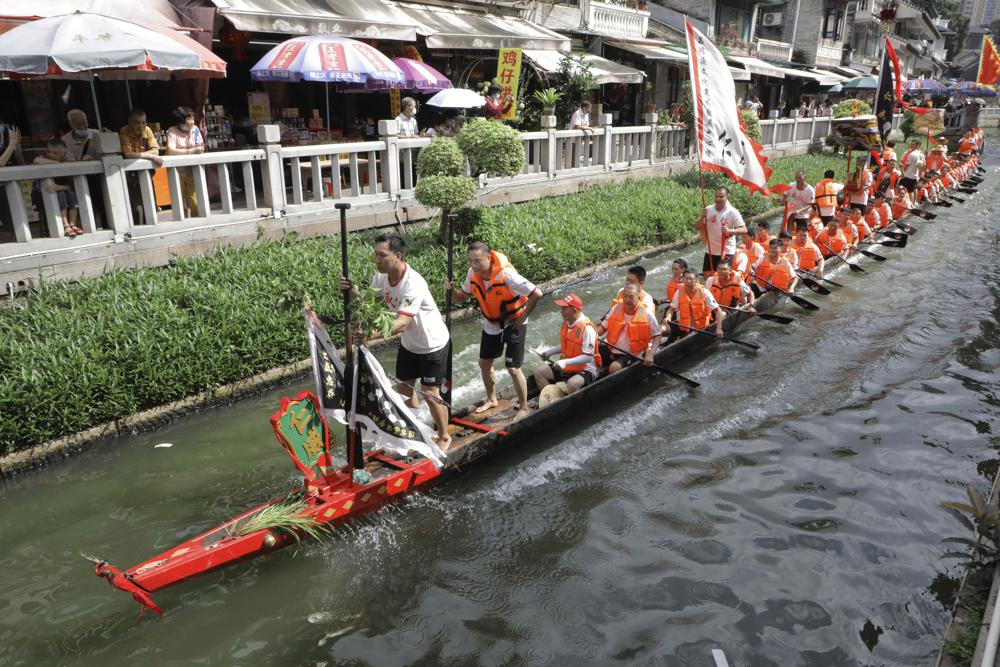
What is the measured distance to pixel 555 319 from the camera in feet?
41.1

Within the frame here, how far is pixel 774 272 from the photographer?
12727 millimetres

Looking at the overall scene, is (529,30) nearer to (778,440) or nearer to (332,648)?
(778,440)

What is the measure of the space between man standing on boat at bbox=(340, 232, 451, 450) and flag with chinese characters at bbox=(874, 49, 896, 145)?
17433mm

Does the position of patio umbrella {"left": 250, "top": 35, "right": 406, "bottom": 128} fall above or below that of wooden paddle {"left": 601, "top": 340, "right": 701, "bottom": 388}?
above

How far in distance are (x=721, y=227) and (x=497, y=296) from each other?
20.1 feet

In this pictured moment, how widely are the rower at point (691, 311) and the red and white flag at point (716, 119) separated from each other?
2425mm

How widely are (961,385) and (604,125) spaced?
10395 mm

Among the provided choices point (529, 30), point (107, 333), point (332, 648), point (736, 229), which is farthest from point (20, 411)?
point (529, 30)

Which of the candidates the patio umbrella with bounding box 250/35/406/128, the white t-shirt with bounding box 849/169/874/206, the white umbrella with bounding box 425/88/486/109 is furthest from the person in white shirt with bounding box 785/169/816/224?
the patio umbrella with bounding box 250/35/406/128

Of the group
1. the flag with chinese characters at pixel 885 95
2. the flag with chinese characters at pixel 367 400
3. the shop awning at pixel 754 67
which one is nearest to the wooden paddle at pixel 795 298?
the flag with chinese characters at pixel 367 400

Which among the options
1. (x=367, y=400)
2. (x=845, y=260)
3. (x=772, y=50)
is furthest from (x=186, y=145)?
(x=772, y=50)

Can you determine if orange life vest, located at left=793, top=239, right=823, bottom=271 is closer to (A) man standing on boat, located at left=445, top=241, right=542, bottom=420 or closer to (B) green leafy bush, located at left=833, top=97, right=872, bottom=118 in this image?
(A) man standing on boat, located at left=445, top=241, right=542, bottom=420

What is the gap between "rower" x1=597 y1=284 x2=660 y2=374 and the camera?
9023mm

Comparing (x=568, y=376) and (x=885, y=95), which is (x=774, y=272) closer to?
(x=568, y=376)
